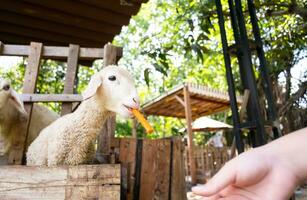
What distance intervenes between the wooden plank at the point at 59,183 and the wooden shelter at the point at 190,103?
6420 millimetres

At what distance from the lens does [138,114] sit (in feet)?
4.82

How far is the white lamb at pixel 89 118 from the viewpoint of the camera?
5.16 ft

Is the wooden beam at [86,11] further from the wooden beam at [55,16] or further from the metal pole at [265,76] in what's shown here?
the metal pole at [265,76]

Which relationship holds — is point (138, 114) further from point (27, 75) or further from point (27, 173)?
point (27, 75)

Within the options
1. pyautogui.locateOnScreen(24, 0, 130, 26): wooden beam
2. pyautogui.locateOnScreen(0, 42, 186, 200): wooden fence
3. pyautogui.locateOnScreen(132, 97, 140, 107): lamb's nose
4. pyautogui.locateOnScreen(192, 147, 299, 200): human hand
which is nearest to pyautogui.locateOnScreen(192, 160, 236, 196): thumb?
pyautogui.locateOnScreen(192, 147, 299, 200): human hand

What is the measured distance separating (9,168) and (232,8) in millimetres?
2185

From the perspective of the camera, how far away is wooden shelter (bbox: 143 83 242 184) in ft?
25.7

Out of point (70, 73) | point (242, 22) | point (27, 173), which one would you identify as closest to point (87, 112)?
point (27, 173)

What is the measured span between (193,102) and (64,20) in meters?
6.62

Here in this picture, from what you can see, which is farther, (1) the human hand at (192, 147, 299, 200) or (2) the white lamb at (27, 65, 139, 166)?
(2) the white lamb at (27, 65, 139, 166)

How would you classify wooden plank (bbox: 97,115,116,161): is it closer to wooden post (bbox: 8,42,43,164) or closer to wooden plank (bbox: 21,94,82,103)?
wooden plank (bbox: 21,94,82,103)

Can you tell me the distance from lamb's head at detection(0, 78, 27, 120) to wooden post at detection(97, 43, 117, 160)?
1.74 ft

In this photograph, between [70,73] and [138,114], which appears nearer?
[138,114]

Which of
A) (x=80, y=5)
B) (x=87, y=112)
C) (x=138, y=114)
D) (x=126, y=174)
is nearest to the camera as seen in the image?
(x=138, y=114)
